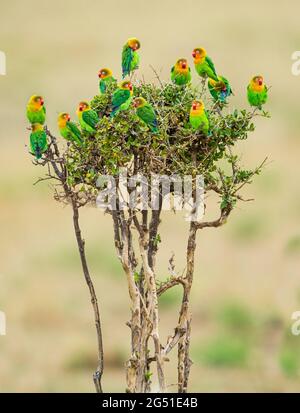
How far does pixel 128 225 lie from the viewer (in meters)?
8.40

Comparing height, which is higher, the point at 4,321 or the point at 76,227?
the point at 4,321

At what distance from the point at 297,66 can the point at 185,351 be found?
1728 centimetres

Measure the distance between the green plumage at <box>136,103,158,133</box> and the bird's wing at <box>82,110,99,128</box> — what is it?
33 cm

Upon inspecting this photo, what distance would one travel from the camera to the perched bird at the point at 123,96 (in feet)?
26.7

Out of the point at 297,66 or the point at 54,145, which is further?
the point at 297,66

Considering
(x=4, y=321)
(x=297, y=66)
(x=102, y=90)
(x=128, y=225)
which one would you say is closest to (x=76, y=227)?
(x=128, y=225)

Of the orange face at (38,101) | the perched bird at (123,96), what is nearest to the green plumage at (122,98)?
the perched bird at (123,96)

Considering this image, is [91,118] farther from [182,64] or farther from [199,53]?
[199,53]

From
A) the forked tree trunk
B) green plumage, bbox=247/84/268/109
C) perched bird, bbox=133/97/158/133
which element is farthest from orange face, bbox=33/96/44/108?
green plumage, bbox=247/84/268/109

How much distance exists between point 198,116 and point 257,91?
621 mm

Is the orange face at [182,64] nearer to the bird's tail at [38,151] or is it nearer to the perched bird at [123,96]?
the perched bird at [123,96]

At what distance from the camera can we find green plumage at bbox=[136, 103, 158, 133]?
8078 mm
